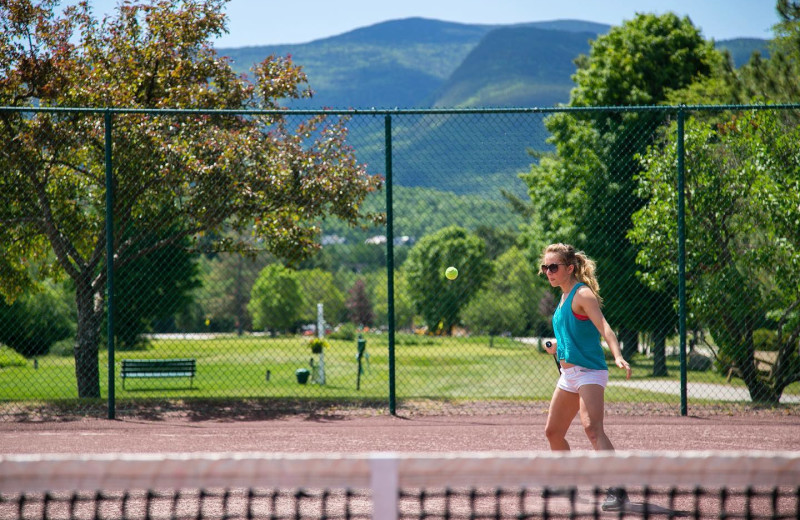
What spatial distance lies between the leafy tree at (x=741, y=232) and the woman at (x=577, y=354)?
5.66 metres

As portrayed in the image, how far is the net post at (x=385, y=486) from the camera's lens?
106 inches

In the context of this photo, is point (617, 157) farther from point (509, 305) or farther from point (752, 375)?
point (509, 305)

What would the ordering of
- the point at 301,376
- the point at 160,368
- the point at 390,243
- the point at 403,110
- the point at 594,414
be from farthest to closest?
the point at 301,376
the point at 160,368
the point at 390,243
the point at 403,110
the point at 594,414

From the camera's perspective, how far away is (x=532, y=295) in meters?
37.4

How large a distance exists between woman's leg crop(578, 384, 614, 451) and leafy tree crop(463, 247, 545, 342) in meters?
20.8

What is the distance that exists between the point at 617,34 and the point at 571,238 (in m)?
7.50

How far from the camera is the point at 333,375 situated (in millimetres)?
23219

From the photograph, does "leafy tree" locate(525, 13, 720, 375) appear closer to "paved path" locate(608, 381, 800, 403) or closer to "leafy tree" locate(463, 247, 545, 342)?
"paved path" locate(608, 381, 800, 403)

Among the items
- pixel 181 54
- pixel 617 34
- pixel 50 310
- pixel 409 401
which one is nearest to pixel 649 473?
pixel 409 401

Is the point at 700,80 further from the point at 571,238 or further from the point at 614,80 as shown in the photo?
the point at 571,238

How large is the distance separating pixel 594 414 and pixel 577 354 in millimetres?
382

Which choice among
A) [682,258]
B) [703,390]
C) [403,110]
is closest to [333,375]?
[703,390]

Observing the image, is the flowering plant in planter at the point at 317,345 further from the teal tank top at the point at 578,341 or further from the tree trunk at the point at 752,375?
the teal tank top at the point at 578,341

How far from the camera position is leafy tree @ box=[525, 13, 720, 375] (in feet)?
61.8
